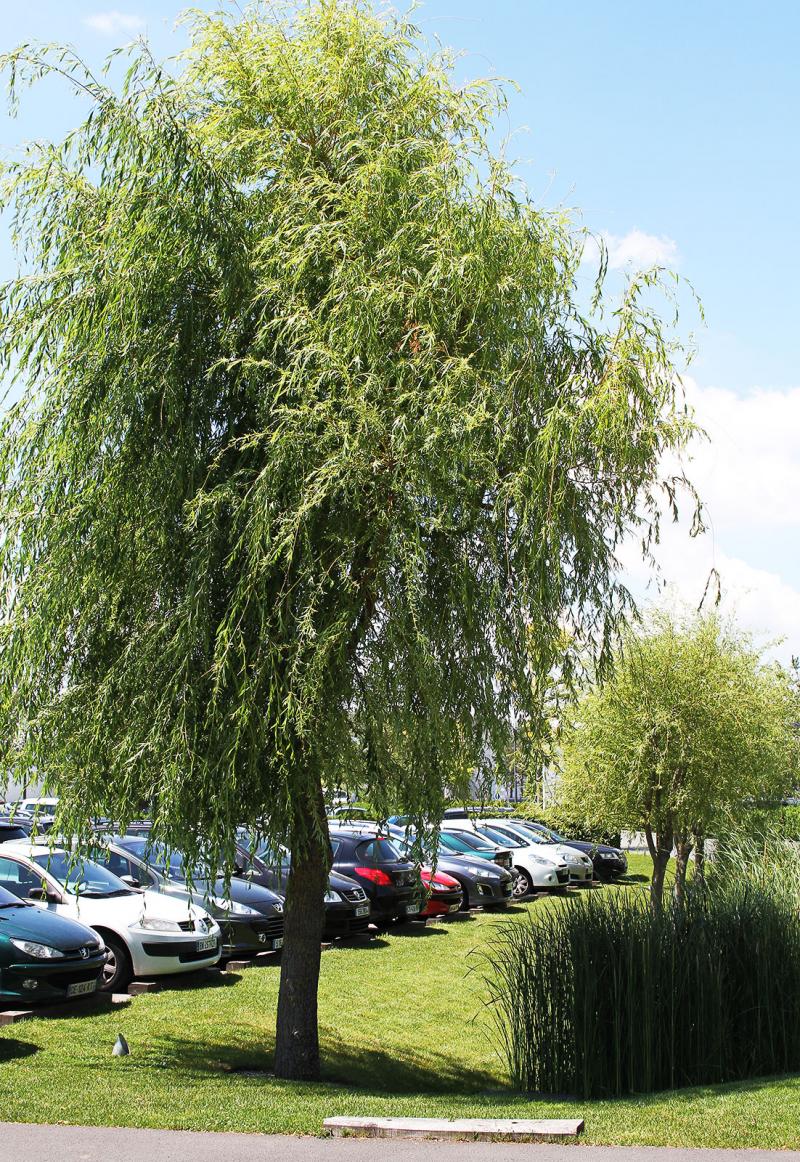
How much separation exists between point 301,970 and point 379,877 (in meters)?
8.85

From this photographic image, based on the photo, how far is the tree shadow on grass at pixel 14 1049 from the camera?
10367 mm

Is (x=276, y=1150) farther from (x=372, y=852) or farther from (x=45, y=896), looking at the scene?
(x=372, y=852)

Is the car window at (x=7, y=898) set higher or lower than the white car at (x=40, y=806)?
lower

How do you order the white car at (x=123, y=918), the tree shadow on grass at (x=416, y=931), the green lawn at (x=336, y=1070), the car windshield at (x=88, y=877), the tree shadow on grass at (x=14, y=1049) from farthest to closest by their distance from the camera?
the tree shadow on grass at (x=416, y=931) < the car windshield at (x=88, y=877) < the white car at (x=123, y=918) < the tree shadow on grass at (x=14, y=1049) < the green lawn at (x=336, y=1070)

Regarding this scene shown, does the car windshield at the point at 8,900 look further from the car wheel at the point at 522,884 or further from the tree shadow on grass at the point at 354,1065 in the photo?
the car wheel at the point at 522,884

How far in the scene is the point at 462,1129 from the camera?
7.81 m

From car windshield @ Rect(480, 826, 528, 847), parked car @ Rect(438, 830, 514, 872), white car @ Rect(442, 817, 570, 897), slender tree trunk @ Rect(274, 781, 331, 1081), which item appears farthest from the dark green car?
car windshield @ Rect(480, 826, 528, 847)

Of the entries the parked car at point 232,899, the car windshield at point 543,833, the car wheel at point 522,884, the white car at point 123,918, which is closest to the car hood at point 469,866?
the car wheel at point 522,884

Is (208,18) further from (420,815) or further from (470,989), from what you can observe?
(470,989)

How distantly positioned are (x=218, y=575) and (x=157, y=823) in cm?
201

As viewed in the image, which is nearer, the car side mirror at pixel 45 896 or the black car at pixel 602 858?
the car side mirror at pixel 45 896

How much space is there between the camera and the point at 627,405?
8.84 m

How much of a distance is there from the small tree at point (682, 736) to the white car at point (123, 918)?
28.8 ft

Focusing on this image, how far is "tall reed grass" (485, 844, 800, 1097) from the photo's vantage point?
1073 centimetres
